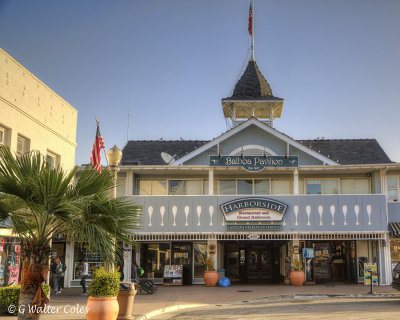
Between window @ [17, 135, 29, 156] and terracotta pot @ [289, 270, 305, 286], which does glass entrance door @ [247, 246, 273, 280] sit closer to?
terracotta pot @ [289, 270, 305, 286]

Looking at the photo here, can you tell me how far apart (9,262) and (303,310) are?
9148 millimetres

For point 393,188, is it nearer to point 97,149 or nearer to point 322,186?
point 322,186

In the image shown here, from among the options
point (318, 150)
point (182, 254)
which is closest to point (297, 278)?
point (182, 254)

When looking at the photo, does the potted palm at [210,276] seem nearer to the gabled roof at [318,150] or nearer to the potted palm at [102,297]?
the gabled roof at [318,150]

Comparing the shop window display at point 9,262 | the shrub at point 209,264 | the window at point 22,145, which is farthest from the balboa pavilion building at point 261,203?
the shop window display at point 9,262

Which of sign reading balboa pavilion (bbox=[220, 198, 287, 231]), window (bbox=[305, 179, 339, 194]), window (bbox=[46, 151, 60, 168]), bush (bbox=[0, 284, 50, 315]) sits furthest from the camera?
window (bbox=[305, 179, 339, 194])

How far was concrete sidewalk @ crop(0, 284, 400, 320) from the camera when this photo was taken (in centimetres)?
1513

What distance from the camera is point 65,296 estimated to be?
19.8 m

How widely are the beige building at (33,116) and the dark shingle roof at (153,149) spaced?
345 inches

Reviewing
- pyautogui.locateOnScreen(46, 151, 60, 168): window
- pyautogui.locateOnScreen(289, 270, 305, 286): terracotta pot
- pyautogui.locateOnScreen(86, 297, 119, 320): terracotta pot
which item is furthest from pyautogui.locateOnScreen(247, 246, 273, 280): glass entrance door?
pyautogui.locateOnScreen(86, 297, 119, 320): terracotta pot

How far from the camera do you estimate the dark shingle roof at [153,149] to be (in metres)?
28.8

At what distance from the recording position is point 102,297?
11.9 metres

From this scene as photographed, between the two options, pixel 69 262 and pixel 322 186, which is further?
pixel 322 186

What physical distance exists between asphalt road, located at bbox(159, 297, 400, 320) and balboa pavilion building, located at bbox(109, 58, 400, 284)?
20.1 feet
